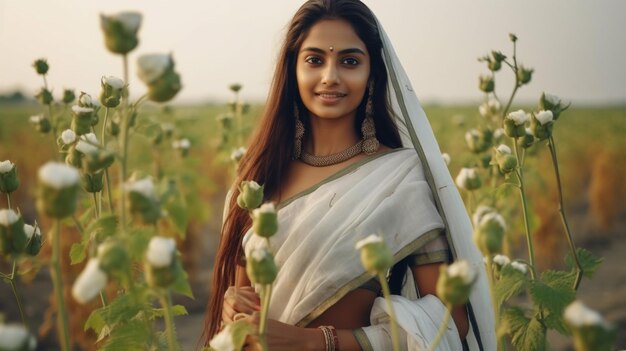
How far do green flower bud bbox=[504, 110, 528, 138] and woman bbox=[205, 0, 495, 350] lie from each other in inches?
8.3

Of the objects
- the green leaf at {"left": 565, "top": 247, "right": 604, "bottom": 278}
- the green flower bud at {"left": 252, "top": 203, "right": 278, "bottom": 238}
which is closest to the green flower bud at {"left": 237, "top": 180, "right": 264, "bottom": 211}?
the green flower bud at {"left": 252, "top": 203, "right": 278, "bottom": 238}

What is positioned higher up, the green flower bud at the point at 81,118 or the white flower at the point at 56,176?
the white flower at the point at 56,176

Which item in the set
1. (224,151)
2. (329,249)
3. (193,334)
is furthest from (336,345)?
(193,334)

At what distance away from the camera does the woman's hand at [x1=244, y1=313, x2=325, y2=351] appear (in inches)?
61.2

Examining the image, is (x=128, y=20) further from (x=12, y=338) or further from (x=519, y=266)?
(x=519, y=266)

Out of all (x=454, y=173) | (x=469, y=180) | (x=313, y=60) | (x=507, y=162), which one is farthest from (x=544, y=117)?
(x=454, y=173)

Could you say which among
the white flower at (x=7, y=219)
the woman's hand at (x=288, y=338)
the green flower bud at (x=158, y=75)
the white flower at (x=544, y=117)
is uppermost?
the green flower bud at (x=158, y=75)

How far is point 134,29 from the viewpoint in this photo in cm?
94

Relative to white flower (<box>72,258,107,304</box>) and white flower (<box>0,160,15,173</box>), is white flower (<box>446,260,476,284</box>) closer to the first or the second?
white flower (<box>72,258,107,304</box>)

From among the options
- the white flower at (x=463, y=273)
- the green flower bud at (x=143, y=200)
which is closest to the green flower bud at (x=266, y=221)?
the green flower bud at (x=143, y=200)

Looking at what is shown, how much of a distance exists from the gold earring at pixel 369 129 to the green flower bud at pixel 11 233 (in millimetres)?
1058

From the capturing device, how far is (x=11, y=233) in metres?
1.13

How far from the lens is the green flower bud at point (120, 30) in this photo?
3.08 feet

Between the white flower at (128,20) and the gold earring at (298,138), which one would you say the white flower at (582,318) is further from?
the gold earring at (298,138)
